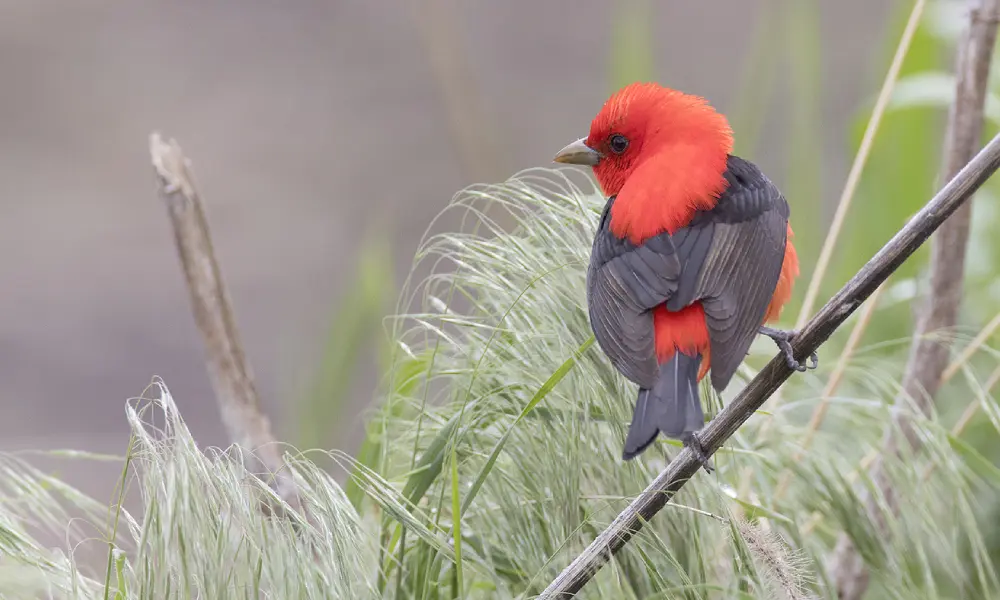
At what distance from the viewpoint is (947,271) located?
2.87 ft

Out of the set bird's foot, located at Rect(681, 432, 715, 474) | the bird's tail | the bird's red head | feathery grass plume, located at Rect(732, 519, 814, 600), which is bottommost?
feathery grass plume, located at Rect(732, 519, 814, 600)

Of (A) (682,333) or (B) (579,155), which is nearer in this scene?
(A) (682,333)

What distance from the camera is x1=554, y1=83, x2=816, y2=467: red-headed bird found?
0.57m

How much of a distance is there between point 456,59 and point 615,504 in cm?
185

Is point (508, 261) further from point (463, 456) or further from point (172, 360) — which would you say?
point (172, 360)

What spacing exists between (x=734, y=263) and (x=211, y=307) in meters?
0.41

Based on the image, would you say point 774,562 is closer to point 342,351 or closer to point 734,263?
point 734,263

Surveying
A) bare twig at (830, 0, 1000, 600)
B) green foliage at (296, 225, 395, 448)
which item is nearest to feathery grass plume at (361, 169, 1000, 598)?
bare twig at (830, 0, 1000, 600)

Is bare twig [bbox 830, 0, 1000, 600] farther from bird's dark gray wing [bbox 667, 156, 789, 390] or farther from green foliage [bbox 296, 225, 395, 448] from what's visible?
green foliage [bbox 296, 225, 395, 448]

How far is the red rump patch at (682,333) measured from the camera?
59 centimetres

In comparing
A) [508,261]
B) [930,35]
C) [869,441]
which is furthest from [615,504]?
[930,35]

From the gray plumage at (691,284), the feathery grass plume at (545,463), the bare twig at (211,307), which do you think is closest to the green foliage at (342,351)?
the bare twig at (211,307)

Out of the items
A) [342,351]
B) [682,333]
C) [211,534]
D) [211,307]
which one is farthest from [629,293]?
[342,351]

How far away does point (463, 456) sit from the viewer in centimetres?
62
